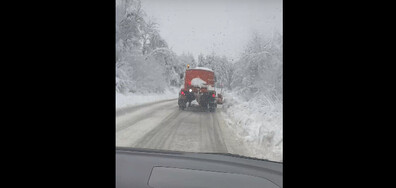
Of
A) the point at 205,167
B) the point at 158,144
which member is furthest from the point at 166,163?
the point at 158,144

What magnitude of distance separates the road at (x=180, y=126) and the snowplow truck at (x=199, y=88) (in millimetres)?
157

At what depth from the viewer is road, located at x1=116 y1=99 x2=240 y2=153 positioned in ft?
12.8

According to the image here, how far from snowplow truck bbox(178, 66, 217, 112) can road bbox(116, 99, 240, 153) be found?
16cm

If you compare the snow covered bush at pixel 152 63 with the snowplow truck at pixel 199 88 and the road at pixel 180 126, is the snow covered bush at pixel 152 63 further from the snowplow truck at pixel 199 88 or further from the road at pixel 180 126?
the road at pixel 180 126

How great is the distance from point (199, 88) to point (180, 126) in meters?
1.04

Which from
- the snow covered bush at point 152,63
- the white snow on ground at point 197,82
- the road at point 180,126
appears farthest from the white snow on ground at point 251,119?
the snow covered bush at point 152,63

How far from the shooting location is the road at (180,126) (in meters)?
3.89

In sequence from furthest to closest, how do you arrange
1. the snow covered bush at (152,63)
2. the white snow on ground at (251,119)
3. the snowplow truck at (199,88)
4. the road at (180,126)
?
the white snow on ground at (251,119) → the road at (180,126) → the snowplow truck at (199,88) → the snow covered bush at (152,63)

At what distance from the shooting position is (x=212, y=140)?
411 centimetres
